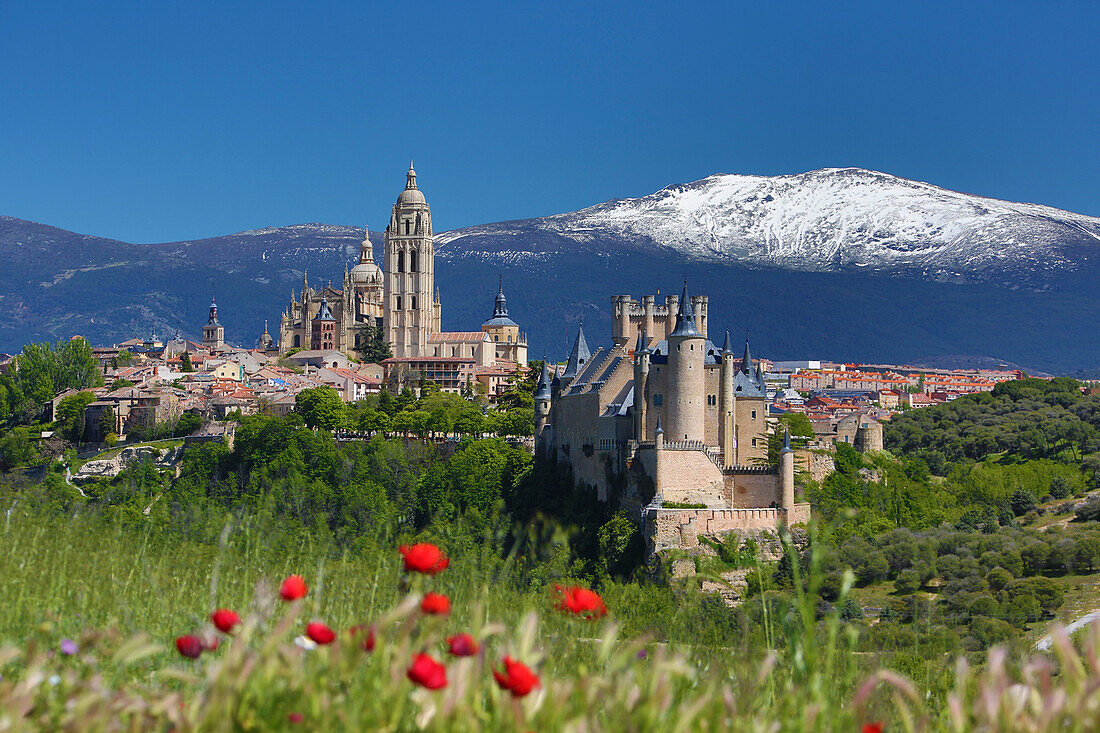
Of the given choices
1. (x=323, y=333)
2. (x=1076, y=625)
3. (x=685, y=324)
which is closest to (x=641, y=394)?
(x=685, y=324)

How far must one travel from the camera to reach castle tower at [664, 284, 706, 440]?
45.7 metres

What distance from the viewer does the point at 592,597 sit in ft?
25.6

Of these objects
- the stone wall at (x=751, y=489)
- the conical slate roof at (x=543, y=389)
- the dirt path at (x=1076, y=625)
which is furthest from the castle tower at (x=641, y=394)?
the conical slate roof at (x=543, y=389)

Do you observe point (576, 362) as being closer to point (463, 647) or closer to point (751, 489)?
point (751, 489)

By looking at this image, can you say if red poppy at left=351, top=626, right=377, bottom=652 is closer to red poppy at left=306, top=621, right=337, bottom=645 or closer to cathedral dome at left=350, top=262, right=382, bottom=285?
red poppy at left=306, top=621, right=337, bottom=645

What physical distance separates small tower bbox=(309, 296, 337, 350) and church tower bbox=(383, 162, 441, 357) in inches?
283

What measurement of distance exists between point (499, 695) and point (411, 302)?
115721 mm

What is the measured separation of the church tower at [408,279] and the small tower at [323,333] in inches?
283

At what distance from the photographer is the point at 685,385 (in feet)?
150

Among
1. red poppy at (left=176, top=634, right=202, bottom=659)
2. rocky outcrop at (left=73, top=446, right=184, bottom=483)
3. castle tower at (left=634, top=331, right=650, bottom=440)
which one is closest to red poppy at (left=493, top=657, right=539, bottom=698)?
red poppy at (left=176, top=634, right=202, bottom=659)

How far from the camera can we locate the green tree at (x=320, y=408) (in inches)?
3177

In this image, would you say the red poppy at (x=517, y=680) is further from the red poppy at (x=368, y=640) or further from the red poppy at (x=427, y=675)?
the red poppy at (x=368, y=640)

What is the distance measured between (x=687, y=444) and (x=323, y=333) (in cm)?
8600

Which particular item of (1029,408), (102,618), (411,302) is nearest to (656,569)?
(102,618)
